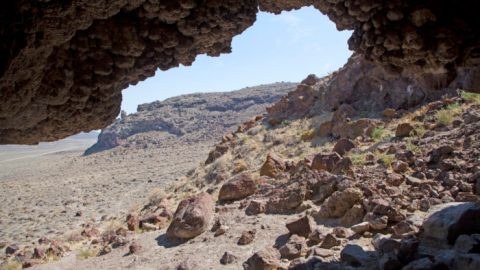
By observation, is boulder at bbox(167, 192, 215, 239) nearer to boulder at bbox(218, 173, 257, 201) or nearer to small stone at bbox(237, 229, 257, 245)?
boulder at bbox(218, 173, 257, 201)

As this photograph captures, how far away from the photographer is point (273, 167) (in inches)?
460

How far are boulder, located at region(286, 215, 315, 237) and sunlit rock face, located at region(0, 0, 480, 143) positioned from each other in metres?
3.30

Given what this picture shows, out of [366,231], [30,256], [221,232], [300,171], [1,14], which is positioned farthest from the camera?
[30,256]

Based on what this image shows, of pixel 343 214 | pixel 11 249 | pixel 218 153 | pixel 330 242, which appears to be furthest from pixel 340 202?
pixel 218 153

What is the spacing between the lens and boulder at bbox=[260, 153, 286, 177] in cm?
1150

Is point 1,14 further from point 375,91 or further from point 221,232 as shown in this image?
point 375,91

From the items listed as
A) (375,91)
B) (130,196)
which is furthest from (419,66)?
(130,196)

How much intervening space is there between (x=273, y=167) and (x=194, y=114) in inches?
1656

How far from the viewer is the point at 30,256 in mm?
11539

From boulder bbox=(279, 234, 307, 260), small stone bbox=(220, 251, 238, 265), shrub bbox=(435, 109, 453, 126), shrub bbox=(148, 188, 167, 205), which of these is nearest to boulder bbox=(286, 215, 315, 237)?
boulder bbox=(279, 234, 307, 260)

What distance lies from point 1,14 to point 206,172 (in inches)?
534

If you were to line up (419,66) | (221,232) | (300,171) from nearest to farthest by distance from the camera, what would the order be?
1. (419,66)
2. (221,232)
3. (300,171)

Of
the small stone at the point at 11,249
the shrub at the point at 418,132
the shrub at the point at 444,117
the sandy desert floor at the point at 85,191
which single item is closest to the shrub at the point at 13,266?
the small stone at the point at 11,249

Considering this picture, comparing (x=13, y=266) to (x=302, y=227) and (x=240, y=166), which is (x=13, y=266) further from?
(x=302, y=227)
